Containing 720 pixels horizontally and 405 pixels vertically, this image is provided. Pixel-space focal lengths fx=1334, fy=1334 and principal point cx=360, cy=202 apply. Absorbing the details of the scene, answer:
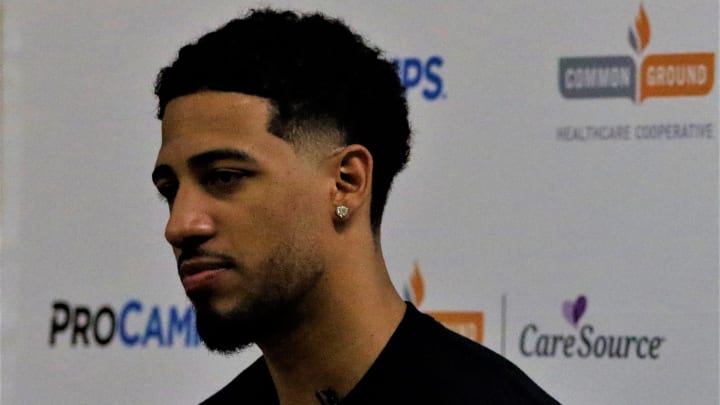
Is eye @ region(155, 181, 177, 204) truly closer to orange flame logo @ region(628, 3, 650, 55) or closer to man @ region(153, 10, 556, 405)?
man @ region(153, 10, 556, 405)

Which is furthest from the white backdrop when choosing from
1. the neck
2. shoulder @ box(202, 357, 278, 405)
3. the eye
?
the eye

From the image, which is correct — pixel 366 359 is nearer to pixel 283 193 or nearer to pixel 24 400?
pixel 283 193

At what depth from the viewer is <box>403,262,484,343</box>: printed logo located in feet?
9.82

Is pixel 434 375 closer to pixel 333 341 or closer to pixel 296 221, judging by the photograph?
pixel 333 341

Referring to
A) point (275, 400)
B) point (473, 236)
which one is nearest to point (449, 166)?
point (473, 236)

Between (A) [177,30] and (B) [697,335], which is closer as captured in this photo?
(B) [697,335]

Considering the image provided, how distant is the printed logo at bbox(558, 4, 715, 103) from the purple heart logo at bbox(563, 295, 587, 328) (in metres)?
0.45

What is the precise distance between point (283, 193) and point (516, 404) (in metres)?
0.41

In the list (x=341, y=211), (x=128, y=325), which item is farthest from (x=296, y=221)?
(x=128, y=325)

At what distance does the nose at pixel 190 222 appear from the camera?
1698 millimetres

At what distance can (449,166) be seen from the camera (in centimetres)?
304

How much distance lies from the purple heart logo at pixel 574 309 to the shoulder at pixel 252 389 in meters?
1.13

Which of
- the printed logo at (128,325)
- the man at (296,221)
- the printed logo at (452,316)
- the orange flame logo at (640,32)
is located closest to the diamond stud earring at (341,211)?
the man at (296,221)

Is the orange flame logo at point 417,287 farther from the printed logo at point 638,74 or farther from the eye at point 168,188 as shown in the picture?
the eye at point 168,188
